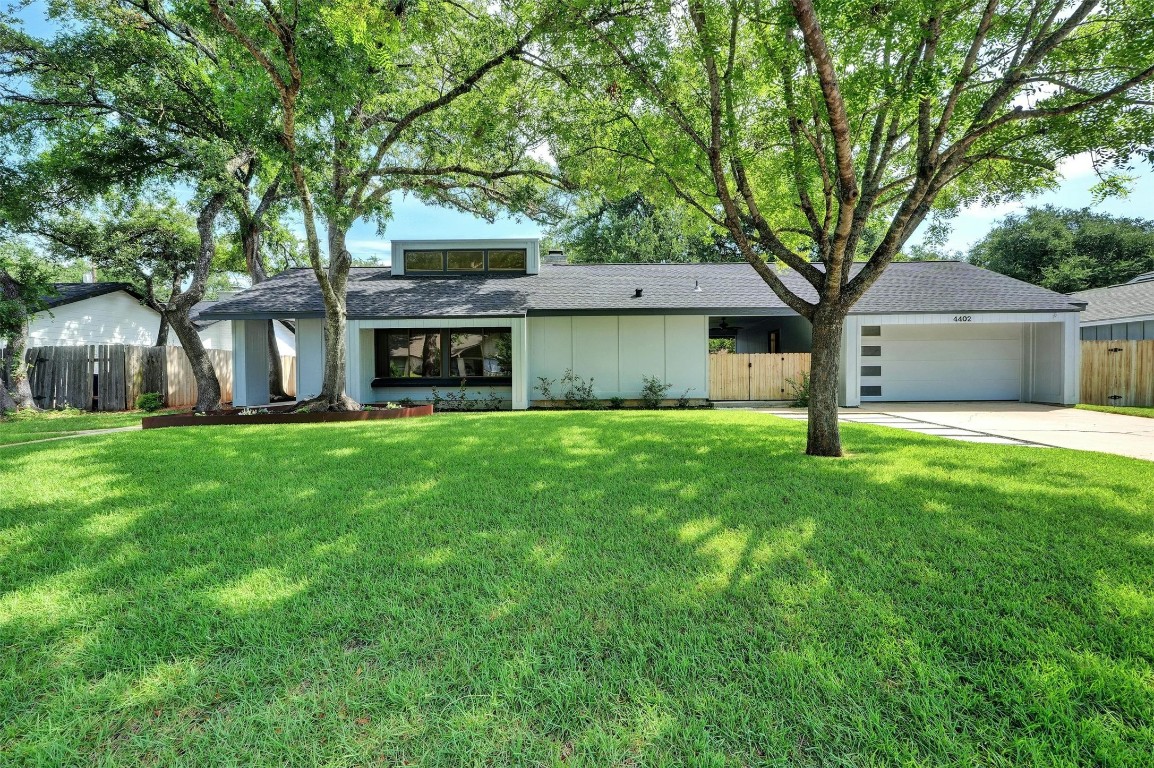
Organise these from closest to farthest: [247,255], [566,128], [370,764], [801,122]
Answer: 1. [370,764]
2. [801,122]
3. [566,128]
4. [247,255]

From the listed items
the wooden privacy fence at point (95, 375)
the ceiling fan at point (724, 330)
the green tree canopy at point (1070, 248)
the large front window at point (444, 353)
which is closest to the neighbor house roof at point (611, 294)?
the large front window at point (444, 353)

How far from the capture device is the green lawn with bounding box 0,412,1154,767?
1605mm

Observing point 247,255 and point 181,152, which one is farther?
point 247,255

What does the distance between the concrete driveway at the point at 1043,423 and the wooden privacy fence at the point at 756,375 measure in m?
1.98

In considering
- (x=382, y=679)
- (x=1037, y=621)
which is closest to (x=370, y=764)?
(x=382, y=679)

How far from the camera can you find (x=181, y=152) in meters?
10.6

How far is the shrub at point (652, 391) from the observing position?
491 inches

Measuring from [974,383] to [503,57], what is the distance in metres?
14.8

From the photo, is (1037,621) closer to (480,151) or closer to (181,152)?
(480,151)

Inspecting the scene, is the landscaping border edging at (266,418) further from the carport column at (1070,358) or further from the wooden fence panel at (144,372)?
the carport column at (1070,358)

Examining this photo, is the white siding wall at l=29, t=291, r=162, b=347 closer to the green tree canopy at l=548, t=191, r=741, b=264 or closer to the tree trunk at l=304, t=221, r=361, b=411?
the tree trunk at l=304, t=221, r=361, b=411

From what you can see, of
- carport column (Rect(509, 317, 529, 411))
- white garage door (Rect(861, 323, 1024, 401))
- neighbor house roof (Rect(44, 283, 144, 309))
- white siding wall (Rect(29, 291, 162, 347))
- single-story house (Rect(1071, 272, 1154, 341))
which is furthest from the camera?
neighbor house roof (Rect(44, 283, 144, 309))

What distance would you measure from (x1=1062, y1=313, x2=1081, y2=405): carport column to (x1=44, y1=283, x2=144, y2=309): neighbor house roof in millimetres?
28292

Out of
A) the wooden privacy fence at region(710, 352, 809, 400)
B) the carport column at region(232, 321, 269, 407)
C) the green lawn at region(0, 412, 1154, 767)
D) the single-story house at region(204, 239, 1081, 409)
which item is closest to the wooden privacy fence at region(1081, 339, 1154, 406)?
the single-story house at region(204, 239, 1081, 409)
